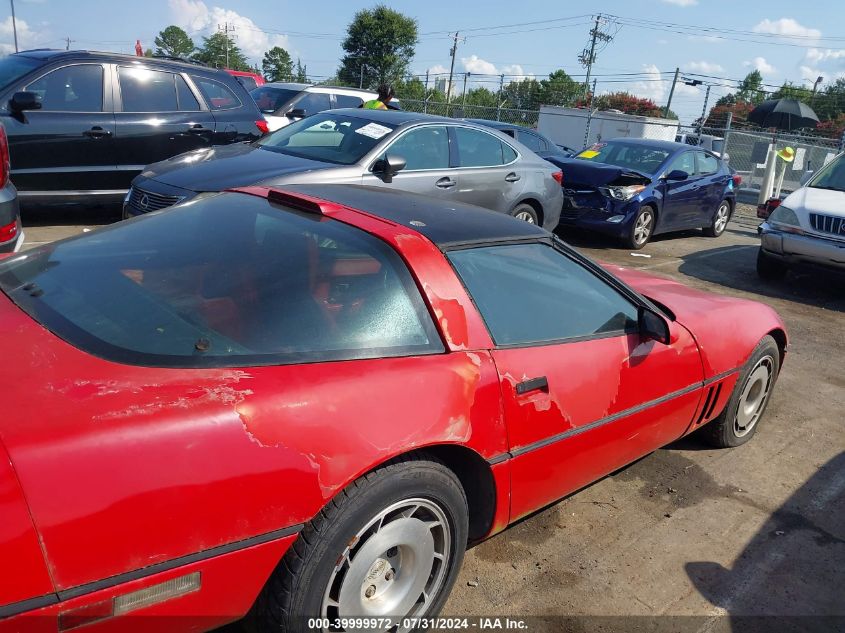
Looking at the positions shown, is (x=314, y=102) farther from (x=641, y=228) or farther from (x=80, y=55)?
(x=641, y=228)

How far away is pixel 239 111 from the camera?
8.70m

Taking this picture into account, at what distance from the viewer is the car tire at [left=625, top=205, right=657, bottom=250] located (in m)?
9.47

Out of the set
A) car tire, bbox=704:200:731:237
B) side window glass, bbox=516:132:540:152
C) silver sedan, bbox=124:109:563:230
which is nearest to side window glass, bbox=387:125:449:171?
silver sedan, bbox=124:109:563:230

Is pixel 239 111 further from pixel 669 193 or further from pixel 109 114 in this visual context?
pixel 669 193

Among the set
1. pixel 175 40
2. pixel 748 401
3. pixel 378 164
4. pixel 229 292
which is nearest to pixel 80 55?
pixel 378 164

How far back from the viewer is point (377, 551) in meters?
2.14

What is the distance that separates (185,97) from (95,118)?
43.9 inches

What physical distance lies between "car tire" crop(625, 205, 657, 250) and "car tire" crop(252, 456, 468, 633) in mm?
7718

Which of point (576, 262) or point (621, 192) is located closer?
point (576, 262)

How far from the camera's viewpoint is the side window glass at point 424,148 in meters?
6.94

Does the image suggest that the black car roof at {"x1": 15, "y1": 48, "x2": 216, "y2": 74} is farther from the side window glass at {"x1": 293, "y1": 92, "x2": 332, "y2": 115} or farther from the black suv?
the side window glass at {"x1": 293, "y1": 92, "x2": 332, "y2": 115}

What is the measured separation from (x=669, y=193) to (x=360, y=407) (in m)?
8.91

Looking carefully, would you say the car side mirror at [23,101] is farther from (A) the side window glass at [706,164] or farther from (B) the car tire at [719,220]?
(B) the car tire at [719,220]

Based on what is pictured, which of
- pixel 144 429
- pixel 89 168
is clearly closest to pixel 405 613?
pixel 144 429
